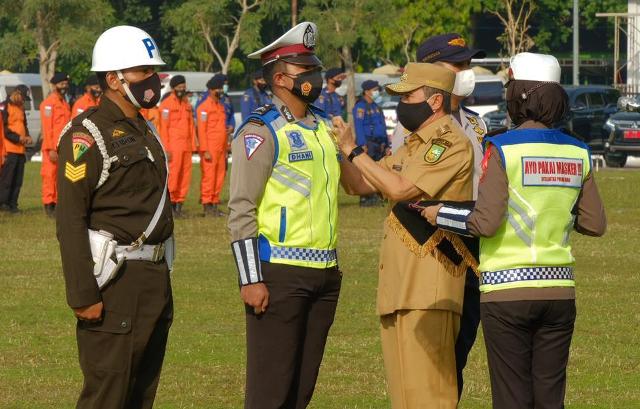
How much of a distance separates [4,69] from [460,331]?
2168 inches

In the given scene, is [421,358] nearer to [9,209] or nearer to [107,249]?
[107,249]

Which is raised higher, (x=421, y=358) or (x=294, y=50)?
(x=294, y=50)

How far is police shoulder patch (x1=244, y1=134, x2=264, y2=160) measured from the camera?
6.43 m

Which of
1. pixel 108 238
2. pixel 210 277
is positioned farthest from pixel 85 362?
pixel 210 277

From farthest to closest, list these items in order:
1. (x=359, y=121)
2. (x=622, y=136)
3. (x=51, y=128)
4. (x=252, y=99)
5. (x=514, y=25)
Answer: (x=514, y=25), (x=622, y=136), (x=359, y=121), (x=252, y=99), (x=51, y=128)

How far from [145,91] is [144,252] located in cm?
70

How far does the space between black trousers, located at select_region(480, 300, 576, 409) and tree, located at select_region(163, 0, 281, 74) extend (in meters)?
55.2

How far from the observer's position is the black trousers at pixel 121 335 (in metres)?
6.34

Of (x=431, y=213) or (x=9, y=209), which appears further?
(x=9, y=209)

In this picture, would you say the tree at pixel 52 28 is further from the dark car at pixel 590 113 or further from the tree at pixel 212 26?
the dark car at pixel 590 113

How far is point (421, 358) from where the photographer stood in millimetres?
6633

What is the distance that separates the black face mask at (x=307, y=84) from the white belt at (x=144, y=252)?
0.90 meters

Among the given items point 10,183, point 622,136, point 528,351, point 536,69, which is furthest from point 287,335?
point 622,136

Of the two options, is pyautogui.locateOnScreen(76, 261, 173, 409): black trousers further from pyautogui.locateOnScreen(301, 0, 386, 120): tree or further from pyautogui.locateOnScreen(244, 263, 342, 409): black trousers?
pyautogui.locateOnScreen(301, 0, 386, 120): tree
